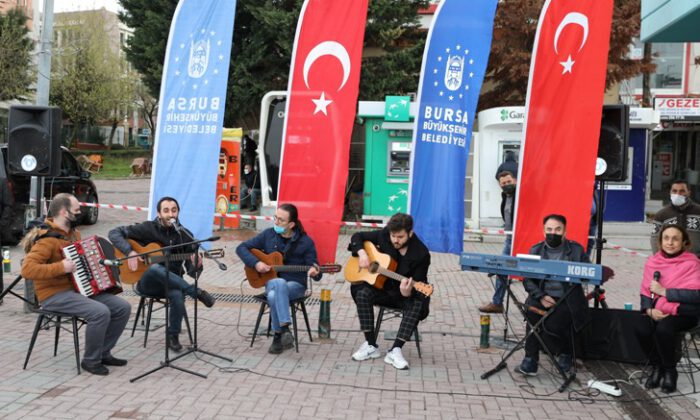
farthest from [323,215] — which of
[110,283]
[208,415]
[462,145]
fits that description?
[208,415]

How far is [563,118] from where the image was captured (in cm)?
727

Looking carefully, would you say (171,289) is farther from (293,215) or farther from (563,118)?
(563,118)

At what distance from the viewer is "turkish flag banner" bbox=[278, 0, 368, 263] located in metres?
7.61

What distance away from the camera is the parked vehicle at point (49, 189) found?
496 inches

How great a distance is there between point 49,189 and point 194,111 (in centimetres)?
784

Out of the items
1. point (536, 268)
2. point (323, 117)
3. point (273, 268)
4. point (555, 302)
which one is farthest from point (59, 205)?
point (555, 302)

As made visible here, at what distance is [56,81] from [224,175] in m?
29.8

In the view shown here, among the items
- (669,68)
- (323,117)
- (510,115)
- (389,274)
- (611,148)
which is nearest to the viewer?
(389,274)

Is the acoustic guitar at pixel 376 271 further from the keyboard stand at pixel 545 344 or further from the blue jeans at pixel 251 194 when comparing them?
the blue jeans at pixel 251 194

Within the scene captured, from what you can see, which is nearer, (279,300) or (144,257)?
(144,257)

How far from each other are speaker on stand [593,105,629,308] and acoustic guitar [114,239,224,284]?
12.5 ft

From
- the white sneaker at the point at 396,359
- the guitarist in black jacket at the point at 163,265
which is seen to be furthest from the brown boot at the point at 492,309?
the guitarist in black jacket at the point at 163,265

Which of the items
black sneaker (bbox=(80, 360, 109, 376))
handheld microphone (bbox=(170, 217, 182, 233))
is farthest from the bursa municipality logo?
black sneaker (bbox=(80, 360, 109, 376))

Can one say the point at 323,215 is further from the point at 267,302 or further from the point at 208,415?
the point at 208,415
